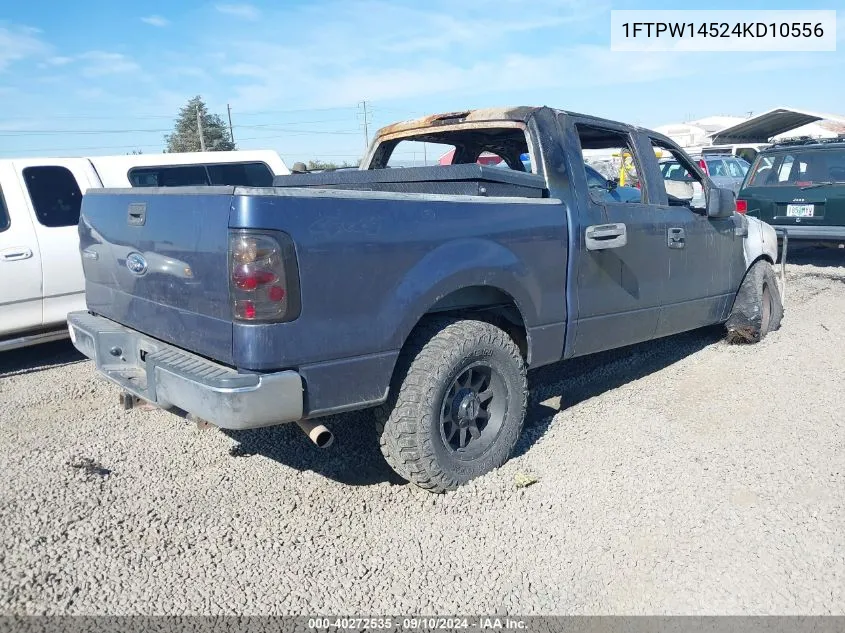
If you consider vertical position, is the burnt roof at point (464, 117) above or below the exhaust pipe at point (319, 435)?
above

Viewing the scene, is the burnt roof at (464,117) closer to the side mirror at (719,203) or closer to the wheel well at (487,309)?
the wheel well at (487,309)

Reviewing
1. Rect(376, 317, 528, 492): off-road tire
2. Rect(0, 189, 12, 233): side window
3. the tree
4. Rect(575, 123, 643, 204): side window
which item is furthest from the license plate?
the tree

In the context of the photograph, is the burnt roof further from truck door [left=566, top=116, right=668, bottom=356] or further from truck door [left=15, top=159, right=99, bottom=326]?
truck door [left=15, top=159, right=99, bottom=326]

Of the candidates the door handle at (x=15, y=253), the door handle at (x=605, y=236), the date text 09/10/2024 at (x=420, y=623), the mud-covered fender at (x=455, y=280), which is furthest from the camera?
the door handle at (x=15, y=253)

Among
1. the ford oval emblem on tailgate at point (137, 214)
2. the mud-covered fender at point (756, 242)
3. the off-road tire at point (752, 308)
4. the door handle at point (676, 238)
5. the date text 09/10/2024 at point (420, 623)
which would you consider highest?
the ford oval emblem on tailgate at point (137, 214)

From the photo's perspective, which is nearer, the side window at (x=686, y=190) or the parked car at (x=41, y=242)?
the side window at (x=686, y=190)

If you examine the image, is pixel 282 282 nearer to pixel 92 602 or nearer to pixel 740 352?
pixel 92 602

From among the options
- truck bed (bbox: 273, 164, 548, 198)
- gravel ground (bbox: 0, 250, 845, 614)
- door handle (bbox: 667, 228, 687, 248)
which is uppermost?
truck bed (bbox: 273, 164, 548, 198)

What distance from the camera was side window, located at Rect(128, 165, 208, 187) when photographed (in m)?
6.48

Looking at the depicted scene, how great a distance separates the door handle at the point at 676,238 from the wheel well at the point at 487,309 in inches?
57.0

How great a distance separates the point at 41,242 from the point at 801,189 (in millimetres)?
9086

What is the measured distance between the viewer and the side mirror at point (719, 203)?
16.4 ft

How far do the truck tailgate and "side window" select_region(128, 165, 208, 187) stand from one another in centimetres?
285

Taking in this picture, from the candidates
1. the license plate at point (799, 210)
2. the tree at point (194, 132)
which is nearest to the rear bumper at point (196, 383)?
the license plate at point (799, 210)
